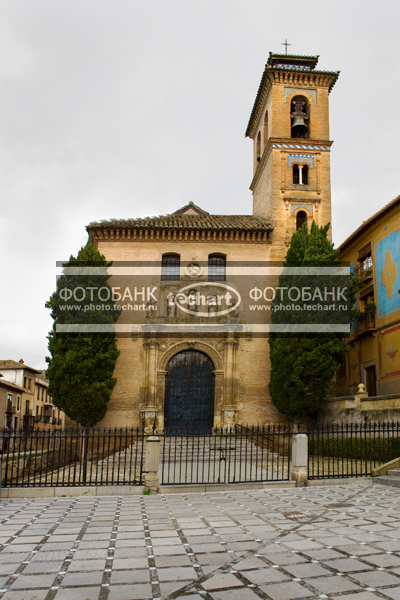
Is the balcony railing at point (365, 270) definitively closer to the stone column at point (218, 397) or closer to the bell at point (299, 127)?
the bell at point (299, 127)

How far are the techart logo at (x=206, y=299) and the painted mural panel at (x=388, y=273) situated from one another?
6.24m

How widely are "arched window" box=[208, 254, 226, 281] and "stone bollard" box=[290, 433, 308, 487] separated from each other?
12.3m

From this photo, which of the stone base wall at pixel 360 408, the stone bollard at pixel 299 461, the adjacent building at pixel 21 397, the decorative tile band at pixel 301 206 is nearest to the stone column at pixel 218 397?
the stone base wall at pixel 360 408

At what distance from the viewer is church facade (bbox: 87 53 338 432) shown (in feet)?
69.6

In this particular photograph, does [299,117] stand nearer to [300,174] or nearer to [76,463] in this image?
[300,174]

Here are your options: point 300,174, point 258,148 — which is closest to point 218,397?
point 300,174

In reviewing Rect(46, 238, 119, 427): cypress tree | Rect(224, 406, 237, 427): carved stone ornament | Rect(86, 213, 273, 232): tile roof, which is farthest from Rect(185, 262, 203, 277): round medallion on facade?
Rect(224, 406, 237, 427): carved stone ornament

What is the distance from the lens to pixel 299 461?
11.4 metres

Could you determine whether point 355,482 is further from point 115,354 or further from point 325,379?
point 115,354

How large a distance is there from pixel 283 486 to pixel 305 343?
27.6 feet

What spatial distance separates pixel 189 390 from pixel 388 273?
32.3 ft

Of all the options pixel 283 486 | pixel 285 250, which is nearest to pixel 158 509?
pixel 283 486

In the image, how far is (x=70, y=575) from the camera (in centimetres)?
504

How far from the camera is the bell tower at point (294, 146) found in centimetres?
2353
